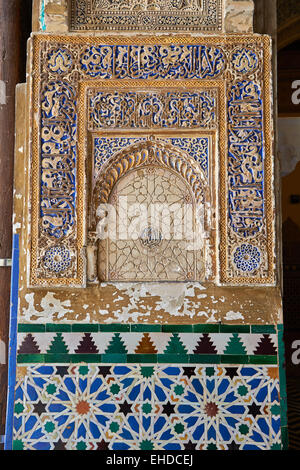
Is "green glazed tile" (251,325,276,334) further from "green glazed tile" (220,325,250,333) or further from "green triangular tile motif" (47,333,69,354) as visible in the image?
"green triangular tile motif" (47,333,69,354)

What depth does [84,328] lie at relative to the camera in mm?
2977

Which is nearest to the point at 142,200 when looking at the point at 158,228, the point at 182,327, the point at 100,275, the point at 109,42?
the point at 158,228

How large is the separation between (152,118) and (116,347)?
4.54 feet

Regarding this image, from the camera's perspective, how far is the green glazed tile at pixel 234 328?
297 centimetres

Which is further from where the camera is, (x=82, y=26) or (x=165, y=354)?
(x=82, y=26)

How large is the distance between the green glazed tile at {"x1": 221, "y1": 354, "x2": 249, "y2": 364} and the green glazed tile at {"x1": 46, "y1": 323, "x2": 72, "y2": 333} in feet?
3.00

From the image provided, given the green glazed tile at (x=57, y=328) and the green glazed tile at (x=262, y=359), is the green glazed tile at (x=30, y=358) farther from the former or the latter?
the green glazed tile at (x=262, y=359)

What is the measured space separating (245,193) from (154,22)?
1.21 m

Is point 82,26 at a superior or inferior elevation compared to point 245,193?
superior

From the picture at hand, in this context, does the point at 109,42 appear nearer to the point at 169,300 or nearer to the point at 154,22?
the point at 154,22

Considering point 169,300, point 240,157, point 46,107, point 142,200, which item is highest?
point 46,107

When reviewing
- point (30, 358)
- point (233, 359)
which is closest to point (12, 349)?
point (30, 358)

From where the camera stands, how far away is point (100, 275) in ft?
10.0

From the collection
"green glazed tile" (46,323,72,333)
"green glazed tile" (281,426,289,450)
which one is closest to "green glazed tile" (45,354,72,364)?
"green glazed tile" (46,323,72,333)
